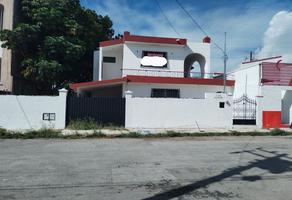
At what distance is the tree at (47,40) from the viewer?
88.8ft

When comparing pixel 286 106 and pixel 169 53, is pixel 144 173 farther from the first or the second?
pixel 169 53

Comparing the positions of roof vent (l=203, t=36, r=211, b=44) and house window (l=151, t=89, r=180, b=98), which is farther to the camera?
roof vent (l=203, t=36, r=211, b=44)

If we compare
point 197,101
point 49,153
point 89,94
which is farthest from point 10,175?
→ point 89,94

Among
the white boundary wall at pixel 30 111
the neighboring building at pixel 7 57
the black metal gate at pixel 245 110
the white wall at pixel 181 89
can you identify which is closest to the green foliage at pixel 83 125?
the white boundary wall at pixel 30 111

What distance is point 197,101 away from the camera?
899 inches

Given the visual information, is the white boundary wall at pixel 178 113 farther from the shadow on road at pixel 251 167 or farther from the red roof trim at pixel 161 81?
the shadow on road at pixel 251 167

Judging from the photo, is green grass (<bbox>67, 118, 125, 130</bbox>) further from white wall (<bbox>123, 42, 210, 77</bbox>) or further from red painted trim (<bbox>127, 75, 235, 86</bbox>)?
white wall (<bbox>123, 42, 210, 77</bbox>)

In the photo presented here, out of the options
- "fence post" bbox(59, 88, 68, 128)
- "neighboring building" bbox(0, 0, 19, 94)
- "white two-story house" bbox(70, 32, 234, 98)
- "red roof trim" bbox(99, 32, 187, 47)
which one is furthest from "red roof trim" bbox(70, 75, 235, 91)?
"fence post" bbox(59, 88, 68, 128)

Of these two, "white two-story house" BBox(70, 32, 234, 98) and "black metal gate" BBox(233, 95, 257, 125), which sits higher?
"white two-story house" BBox(70, 32, 234, 98)

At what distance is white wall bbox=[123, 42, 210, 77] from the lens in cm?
2853

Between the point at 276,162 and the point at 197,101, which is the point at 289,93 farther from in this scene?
the point at 276,162

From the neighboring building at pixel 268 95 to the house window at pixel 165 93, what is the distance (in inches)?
175

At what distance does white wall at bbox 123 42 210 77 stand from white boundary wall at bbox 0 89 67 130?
8601 millimetres

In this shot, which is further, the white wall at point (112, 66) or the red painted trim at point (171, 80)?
the white wall at point (112, 66)
